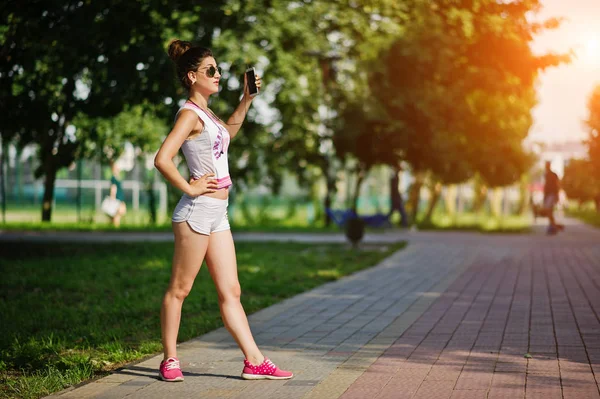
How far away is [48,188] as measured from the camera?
92.6ft

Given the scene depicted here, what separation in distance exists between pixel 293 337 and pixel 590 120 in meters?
28.7

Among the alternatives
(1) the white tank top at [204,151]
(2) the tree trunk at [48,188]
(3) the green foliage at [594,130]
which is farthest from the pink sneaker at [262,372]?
(3) the green foliage at [594,130]

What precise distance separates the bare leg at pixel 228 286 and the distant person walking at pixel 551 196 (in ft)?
66.1

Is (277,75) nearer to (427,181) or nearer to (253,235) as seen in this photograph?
(253,235)

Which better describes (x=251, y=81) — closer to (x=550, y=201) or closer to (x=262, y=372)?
(x=262, y=372)

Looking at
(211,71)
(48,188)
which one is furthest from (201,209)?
(48,188)

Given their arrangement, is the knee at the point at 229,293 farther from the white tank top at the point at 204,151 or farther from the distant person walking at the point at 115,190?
the distant person walking at the point at 115,190

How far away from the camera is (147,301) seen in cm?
975

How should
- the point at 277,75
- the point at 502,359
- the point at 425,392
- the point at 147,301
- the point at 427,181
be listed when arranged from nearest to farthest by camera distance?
the point at 425,392 < the point at 502,359 < the point at 147,301 < the point at 277,75 < the point at 427,181

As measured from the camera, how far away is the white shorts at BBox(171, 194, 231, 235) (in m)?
5.44

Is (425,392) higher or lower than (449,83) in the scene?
lower

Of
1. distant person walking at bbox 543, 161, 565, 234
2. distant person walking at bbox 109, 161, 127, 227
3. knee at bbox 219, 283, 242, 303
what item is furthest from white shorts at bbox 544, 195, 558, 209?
knee at bbox 219, 283, 242, 303

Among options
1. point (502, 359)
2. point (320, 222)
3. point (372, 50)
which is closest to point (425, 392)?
point (502, 359)

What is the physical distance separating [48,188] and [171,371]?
23.6 m
